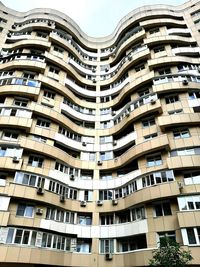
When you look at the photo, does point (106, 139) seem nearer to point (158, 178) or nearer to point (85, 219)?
point (85, 219)

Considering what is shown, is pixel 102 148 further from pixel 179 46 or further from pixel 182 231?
pixel 179 46

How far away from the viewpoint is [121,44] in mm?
34969

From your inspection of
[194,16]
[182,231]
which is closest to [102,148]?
[182,231]

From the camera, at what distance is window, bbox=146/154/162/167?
21.3 m

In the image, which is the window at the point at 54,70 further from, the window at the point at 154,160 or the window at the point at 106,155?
the window at the point at 154,160

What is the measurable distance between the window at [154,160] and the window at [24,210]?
11.1 metres

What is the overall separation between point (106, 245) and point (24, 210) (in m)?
7.81

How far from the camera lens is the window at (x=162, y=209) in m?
18.5

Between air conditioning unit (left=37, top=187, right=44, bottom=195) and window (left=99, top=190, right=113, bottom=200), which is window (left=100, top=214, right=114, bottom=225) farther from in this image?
air conditioning unit (left=37, top=187, right=44, bottom=195)

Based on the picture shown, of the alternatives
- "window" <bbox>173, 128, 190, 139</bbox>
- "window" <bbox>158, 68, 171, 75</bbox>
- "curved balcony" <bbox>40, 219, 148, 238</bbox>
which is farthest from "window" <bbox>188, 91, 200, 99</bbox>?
"curved balcony" <bbox>40, 219, 148, 238</bbox>

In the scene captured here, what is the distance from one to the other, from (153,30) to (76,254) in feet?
97.1

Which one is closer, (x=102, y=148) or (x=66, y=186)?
(x=66, y=186)

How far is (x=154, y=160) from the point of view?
853 inches

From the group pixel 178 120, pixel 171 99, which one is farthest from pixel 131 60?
pixel 178 120
